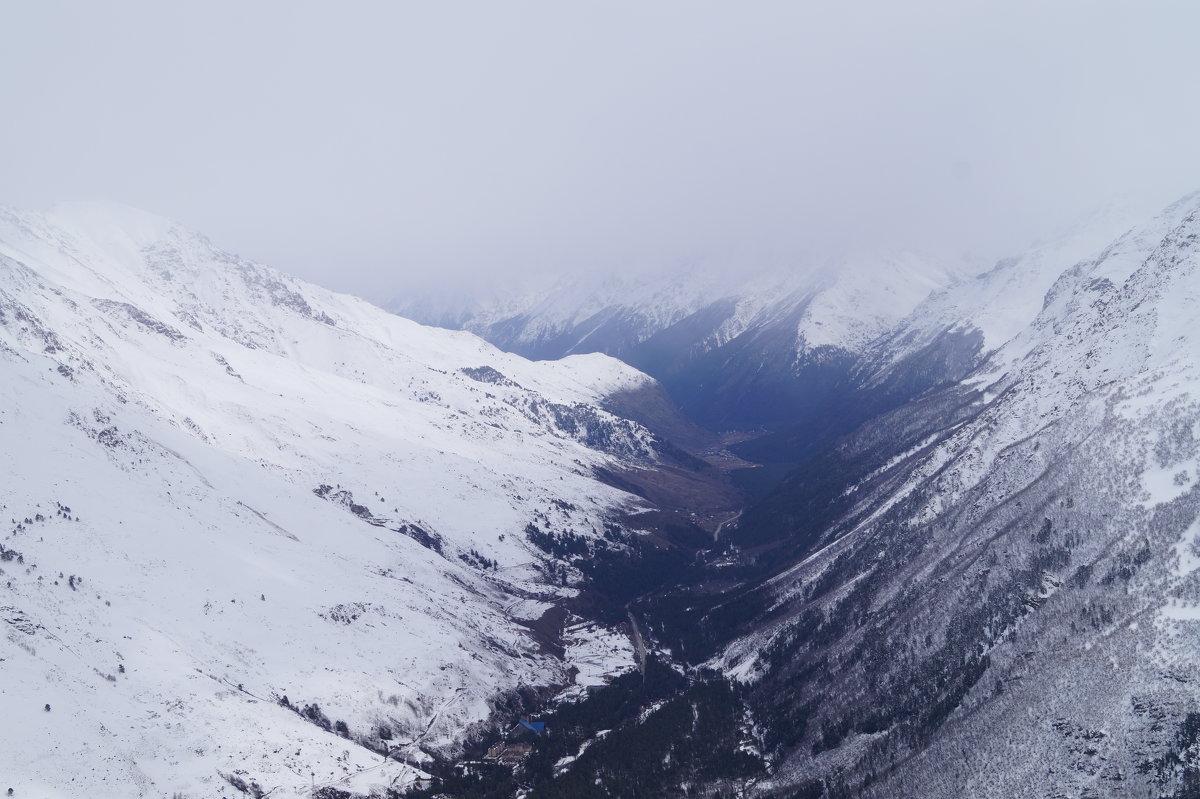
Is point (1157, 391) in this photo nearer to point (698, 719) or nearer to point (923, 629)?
point (923, 629)

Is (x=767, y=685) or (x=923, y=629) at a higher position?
(x=923, y=629)

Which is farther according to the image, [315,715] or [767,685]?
[767,685]

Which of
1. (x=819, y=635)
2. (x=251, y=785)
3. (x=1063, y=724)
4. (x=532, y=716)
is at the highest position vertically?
(x=1063, y=724)

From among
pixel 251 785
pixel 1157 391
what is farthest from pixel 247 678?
pixel 1157 391

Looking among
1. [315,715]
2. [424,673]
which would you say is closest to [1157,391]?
[424,673]

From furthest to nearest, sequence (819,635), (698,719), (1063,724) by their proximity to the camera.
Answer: (819,635)
(698,719)
(1063,724)

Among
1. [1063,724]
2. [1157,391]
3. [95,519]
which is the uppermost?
[1157,391]

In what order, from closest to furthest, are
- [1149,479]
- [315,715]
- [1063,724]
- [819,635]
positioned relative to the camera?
[1063,724]
[1149,479]
[315,715]
[819,635]

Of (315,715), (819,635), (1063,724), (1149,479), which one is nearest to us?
(1063,724)

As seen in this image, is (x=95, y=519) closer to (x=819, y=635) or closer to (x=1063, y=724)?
(x=819, y=635)
